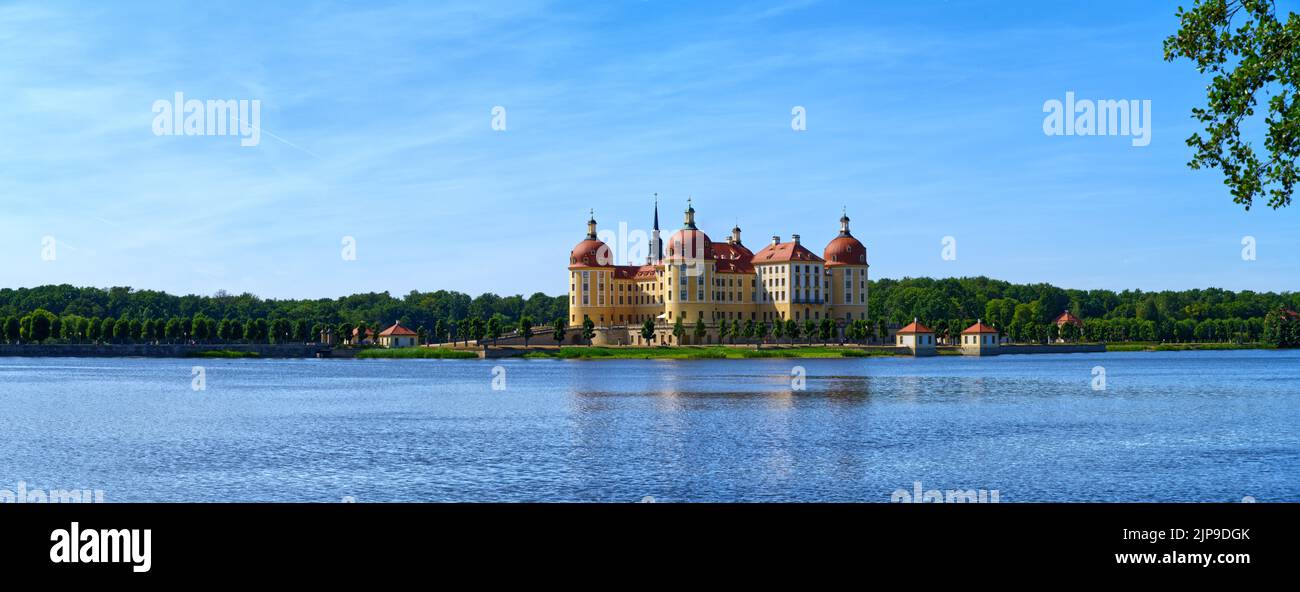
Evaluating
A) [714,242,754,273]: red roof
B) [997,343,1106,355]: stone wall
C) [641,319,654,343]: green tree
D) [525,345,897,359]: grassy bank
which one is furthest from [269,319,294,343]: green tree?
[997,343,1106,355]: stone wall

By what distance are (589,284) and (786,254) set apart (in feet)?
89.4

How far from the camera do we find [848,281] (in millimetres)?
164125

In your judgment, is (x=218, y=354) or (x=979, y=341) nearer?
(x=218, y=354)

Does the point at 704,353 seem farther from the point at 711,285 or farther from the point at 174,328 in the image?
the point at 174,328

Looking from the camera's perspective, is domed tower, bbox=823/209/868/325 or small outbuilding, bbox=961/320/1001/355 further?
domed tower, bbox=823/209/868/325

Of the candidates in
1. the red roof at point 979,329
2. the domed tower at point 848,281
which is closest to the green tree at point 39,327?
the domed tower at point 848,281

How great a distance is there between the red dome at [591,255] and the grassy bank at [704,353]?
25.7 metres

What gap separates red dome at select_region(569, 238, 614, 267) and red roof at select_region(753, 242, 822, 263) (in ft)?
68.0

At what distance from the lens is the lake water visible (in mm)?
25453

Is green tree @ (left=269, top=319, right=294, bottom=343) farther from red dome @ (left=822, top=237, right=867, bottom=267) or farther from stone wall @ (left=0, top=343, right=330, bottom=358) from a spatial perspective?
red dome @ (left=822, top=237, right=867, bottom=267)

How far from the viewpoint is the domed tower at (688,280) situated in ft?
517

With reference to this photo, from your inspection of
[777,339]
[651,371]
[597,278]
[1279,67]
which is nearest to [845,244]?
[777,339]
